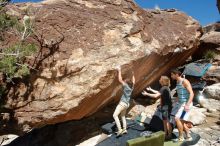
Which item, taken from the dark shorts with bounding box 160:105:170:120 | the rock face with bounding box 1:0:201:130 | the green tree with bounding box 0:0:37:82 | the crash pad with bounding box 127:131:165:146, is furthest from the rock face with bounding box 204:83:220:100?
the green tree with bounding box 0:0:37:82

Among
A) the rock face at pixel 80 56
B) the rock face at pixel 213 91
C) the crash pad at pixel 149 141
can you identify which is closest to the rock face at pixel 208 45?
the rock face at pixel 213 91

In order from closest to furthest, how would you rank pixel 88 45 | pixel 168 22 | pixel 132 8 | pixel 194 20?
pixel 88 45 < pixel 132 8 < pixel 168 22 < pixel 194 20

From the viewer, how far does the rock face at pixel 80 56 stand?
9766 mm

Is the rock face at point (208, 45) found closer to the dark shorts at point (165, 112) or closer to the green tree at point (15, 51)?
the dark shorts at point (165, 112)

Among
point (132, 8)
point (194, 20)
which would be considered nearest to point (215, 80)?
point (194, 20)

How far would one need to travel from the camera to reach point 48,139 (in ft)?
41.0

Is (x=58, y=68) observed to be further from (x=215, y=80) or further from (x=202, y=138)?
(x=215, y=80)

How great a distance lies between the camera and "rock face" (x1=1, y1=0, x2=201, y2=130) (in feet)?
32.0

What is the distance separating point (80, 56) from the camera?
33.2 ft

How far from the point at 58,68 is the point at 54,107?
109 cm

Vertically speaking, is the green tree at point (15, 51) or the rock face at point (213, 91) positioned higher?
the green tree at point (15, 51)

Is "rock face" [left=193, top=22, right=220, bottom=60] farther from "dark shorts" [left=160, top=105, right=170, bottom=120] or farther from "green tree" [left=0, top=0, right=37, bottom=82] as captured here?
"green tree" [left=0, top=0, right=37, bottom=82]

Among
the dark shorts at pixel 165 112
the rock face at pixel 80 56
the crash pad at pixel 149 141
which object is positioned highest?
the rock face at pixel 80 56

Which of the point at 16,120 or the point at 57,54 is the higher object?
the point at 57,54
